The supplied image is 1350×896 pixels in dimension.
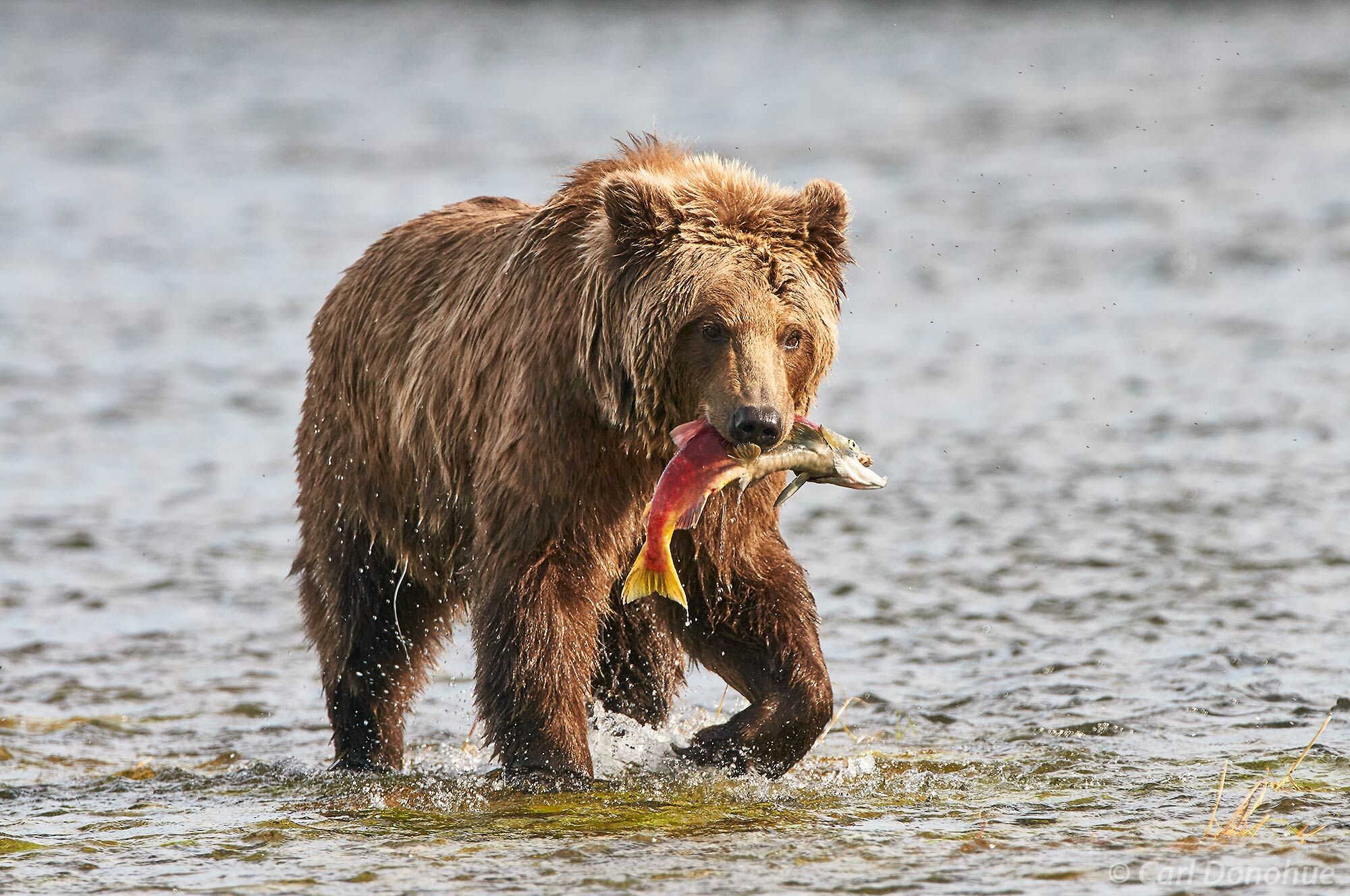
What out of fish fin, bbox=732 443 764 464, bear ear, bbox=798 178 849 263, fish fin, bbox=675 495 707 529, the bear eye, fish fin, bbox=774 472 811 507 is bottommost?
fish fin, bbox=675 495 707 529

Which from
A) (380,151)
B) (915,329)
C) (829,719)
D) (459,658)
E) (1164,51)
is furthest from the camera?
(1164,51)

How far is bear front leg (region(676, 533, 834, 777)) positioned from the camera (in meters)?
5.99

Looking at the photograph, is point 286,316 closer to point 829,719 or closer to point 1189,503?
point 1189,503

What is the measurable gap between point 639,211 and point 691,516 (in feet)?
3.02

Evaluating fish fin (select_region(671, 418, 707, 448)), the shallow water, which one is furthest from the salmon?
the shallow water

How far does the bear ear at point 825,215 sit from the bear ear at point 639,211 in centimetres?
41

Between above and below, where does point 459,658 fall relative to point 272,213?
below

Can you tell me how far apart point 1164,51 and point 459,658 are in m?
23.5

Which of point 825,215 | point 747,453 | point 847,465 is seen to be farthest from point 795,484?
point 825,215

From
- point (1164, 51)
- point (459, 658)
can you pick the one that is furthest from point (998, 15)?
point (459, 658)

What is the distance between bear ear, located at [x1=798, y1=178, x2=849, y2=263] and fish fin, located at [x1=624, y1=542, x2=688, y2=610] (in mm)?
1043

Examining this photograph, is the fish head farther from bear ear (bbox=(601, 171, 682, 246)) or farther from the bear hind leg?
the bear hind leg

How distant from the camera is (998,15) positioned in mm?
34406

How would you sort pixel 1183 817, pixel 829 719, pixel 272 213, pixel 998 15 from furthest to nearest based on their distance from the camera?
1. pixel 998 15
2. pixel 272 213
3. pixel 829 719
4. pixel 1183 817
